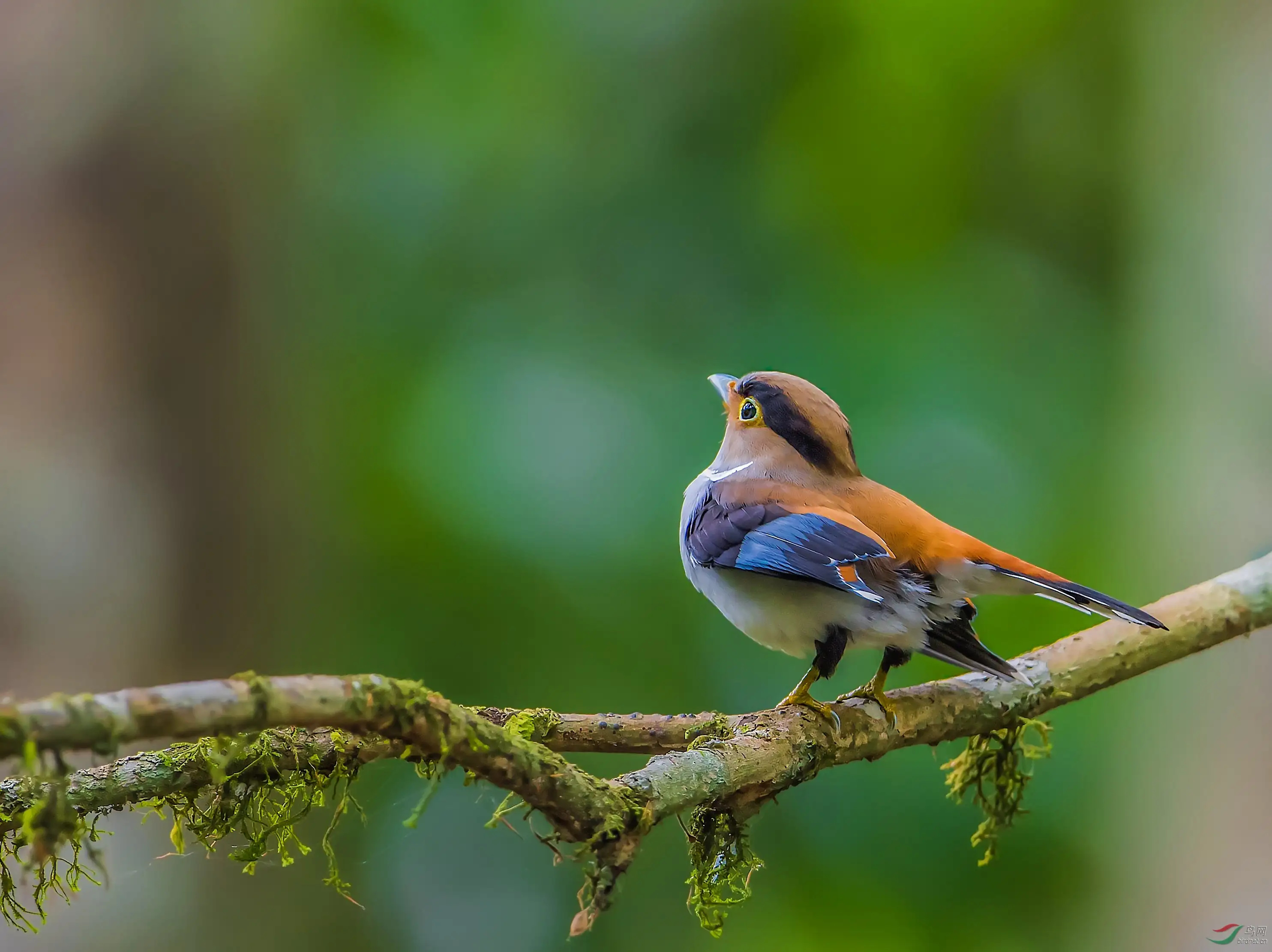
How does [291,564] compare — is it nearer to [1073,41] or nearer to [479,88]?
[479,88]

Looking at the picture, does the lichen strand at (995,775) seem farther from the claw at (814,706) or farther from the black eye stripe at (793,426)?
the black eye stripe at (793,426)

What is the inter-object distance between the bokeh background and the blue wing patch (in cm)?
185

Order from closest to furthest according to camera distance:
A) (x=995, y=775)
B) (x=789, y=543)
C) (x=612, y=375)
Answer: (x=789, y=543) < (x=995, y=775) < (x=612, y=375)

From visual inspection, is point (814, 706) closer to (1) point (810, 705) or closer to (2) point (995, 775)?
(1) point (810, 705)

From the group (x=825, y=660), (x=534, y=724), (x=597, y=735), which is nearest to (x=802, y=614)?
(x=825, y=660)

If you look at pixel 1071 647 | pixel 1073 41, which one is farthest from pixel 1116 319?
pixel 1071 647

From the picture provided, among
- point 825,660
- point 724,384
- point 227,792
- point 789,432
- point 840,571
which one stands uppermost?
point 724,384

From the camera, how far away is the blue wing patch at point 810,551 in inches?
78.6

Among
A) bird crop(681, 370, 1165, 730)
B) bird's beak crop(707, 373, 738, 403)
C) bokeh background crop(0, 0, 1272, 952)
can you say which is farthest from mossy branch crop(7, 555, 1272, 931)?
bokeh background crop(0, 0, 1272, 952)

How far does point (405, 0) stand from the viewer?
4.45 m

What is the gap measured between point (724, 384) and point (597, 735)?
51.8 inches

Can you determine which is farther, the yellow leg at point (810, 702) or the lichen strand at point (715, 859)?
the yellow leg at point (810, 702)

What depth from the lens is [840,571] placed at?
2002 millimetres

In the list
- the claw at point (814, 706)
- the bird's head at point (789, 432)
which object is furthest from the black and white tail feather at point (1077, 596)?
the bird's head at point (789, 432)
